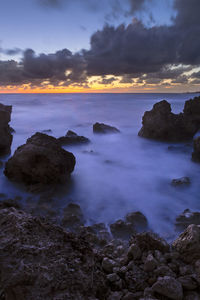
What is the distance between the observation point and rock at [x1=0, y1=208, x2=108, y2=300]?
5.98 feet

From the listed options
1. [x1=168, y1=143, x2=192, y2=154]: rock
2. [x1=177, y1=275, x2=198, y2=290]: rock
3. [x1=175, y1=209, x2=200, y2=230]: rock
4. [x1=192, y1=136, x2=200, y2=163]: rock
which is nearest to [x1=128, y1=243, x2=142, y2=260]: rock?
[x1=177, y1=275, x2=198, y2=290]: rock

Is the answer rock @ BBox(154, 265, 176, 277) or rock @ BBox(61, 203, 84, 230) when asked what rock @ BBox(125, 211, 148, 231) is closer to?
rock @ BBox(61, 203, 84, 230)

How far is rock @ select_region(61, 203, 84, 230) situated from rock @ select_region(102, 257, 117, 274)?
1.93 metres

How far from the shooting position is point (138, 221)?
4.86 meters

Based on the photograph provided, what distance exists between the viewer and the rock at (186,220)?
471 centimetres

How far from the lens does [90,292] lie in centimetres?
195

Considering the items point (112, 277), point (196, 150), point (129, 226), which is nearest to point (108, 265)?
point (112, 277)

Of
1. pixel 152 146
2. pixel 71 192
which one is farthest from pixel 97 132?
pixel 71 192

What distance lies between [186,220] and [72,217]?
108 inches

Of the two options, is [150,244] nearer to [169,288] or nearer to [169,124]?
[169,288]

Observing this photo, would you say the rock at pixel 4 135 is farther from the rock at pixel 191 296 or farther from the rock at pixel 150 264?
the rock at pixel 191 296

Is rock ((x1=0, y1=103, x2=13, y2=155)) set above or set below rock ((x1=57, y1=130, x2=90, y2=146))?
above

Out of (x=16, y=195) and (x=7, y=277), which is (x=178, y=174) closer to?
(x=16, y=195)

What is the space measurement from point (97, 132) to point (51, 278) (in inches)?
562
